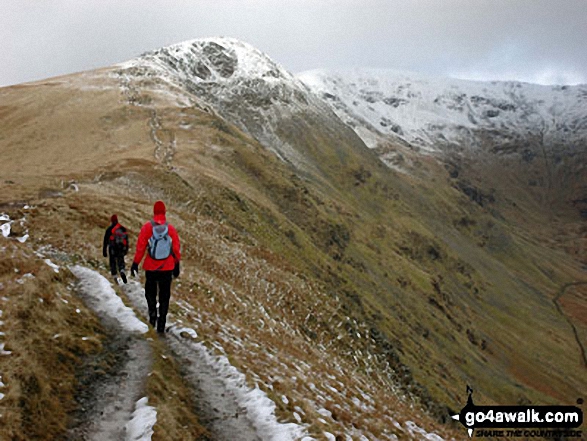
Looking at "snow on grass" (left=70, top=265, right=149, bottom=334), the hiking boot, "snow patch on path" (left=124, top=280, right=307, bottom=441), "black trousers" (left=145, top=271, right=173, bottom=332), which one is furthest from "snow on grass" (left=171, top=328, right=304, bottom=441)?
"snow on grass" (left=70, top=265, right=149, bottom=334)


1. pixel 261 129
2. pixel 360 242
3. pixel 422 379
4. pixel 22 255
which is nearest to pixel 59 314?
pixel 22 255

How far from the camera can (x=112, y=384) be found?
10.1 meters

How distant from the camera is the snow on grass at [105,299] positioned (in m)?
13.6

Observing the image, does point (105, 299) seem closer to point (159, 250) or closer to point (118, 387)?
point (159, 250)

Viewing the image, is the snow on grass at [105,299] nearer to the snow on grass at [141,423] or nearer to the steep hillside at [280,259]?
the steep hillside at [280,259]

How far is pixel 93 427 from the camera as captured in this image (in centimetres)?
838

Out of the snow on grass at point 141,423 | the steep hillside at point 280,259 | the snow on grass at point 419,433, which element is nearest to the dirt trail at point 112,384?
the snow on grass at point 141,423

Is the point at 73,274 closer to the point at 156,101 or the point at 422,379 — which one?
the point at 422,379

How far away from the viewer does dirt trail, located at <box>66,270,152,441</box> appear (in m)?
8.38

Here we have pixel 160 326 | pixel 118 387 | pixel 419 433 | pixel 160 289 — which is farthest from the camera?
pixel 419 433

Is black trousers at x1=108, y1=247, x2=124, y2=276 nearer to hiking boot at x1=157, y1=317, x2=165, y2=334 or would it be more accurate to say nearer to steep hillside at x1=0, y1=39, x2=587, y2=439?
steep hillside at x1=0, y1=39, x2=587, y2=439

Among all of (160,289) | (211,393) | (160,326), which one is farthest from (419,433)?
(160,289)

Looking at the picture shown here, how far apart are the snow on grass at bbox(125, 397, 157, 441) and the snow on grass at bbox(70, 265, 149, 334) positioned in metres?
4.31

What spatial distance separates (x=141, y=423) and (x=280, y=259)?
2952cm
